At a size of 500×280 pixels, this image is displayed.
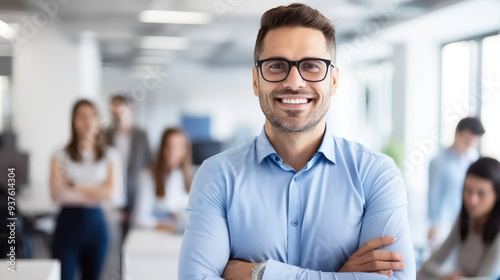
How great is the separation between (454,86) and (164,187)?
3.05 metres

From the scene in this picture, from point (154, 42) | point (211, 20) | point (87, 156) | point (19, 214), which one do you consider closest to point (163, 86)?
point (154, 42)

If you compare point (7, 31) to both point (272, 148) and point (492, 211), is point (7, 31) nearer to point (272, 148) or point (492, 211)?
point (272, 148)

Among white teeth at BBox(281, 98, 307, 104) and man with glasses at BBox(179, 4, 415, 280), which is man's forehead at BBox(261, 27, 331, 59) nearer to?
man with glasses at BBox(179, 4, 415, 280)

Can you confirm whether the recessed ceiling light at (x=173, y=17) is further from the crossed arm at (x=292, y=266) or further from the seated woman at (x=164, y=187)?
the crossed arm at (x=292, y=266)

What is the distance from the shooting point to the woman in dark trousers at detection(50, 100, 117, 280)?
3334mm

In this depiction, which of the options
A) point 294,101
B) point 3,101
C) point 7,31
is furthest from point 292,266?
point 7,31

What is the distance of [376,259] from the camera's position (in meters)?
1.35

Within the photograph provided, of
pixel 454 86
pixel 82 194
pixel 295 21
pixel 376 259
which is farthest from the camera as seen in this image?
pixel 454 86

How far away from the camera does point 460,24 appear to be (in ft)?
15.8

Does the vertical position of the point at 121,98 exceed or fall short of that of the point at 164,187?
it exceeds it

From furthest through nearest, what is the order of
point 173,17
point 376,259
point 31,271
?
point 173,17 → point 31,271 → point 376,259

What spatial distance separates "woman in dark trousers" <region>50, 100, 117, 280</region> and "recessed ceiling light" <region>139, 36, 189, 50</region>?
35.0 inches

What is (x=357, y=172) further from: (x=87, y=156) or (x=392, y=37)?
(x=392, y=37)

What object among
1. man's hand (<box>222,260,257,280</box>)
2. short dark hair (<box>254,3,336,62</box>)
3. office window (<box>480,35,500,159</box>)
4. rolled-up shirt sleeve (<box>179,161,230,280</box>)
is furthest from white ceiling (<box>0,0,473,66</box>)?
man's hand (<box>222,260,257,280</box>)
